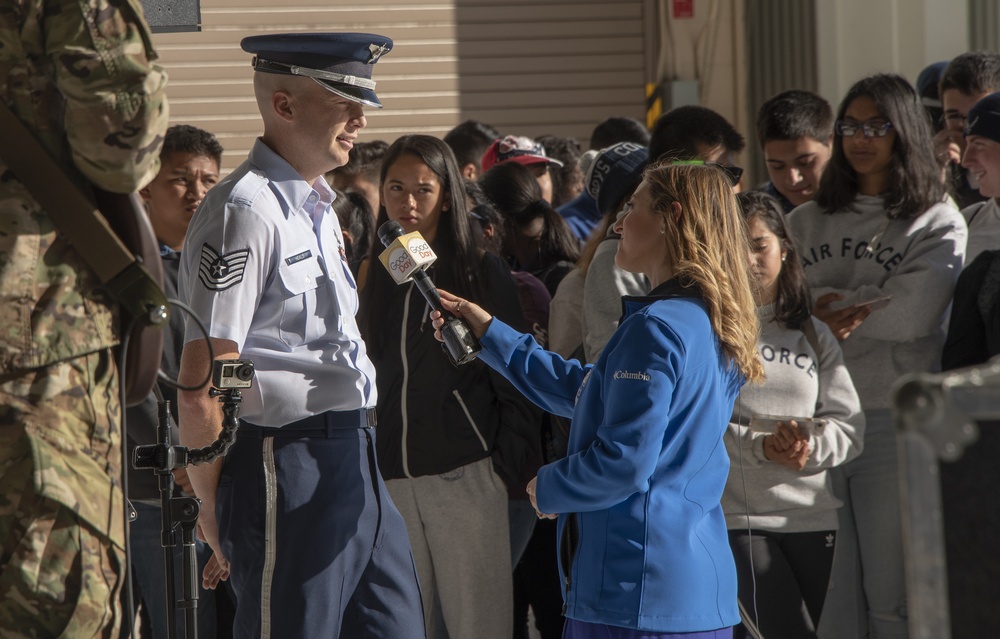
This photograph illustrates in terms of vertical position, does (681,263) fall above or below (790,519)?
above

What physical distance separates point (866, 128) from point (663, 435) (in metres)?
2.18

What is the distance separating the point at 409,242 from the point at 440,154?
1.44 metres

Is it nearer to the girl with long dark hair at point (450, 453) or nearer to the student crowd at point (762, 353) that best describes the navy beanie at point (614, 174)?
the student crowd at point (762, 353)

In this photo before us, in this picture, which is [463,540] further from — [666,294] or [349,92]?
[349,92]

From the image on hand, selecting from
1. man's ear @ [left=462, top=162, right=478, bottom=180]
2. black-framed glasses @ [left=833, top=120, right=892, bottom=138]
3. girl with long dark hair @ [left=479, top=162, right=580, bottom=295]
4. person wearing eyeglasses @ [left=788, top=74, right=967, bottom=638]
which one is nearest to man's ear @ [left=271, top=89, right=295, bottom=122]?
person wearing eyeglasses @ [left=788, top=74, right=967, bottom=638]

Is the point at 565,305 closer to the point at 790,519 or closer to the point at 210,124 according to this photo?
the point at 790,519

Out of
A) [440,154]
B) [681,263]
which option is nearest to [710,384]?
[681,263]

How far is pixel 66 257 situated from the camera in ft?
6.73

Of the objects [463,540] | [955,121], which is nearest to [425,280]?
[463,540]

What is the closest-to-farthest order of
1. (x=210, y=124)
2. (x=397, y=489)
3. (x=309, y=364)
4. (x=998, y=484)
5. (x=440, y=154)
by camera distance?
(x=998, y=484)
(x=309, y=364)
(x=397, y=489)
(x=440, y=154)
(x=210, y=124)

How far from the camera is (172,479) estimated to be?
2656 millimetres

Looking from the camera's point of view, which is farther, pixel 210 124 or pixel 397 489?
pixel 210 124

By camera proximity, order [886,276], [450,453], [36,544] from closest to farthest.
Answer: [36,544] → [450,453] → [886,276]

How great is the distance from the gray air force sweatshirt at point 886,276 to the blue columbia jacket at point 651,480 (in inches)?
59.6
